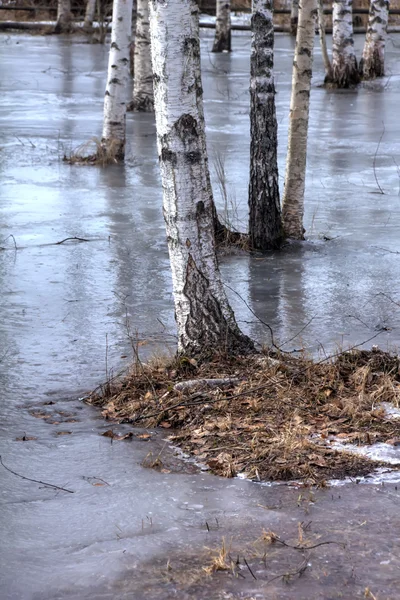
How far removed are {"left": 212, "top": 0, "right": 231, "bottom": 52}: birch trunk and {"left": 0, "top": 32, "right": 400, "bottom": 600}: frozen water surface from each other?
1193cm

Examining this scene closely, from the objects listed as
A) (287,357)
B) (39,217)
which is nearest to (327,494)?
(287,357)

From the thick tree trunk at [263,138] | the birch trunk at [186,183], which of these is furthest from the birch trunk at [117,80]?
the birch trunk at [186,183]

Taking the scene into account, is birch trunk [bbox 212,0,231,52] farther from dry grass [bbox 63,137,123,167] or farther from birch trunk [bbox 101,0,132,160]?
dry grass [bbox 63,137,123,167]

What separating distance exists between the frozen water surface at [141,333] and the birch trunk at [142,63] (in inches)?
54.3

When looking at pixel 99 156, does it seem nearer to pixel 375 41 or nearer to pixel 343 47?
pixel 343 47

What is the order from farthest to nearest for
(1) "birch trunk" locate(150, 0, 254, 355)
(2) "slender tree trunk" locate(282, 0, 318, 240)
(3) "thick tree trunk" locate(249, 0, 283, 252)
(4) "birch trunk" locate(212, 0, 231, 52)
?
Answer: (4) "birch trunk" locate(212, 0, 231, 52) → (2) "slender tree trunk" locate(282, 0, 318, 240) → (3) "thick tree trunk" locate(249, 0, 283, 252) → (1) "birch trunk" locate(150, 0, 254, 355)

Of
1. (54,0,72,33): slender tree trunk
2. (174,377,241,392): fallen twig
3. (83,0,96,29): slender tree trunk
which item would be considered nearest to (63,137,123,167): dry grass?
(174,377,241,392): fallen twig

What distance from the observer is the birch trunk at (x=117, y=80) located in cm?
1257

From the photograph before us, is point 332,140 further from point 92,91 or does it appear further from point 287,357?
point 287,357

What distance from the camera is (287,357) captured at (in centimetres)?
564

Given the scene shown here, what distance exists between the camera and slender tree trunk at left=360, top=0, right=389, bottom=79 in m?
21.6

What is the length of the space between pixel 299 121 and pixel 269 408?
4.38 meters

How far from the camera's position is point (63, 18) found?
33062mm

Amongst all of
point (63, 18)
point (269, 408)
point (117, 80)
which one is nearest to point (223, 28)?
point (63, 18)
